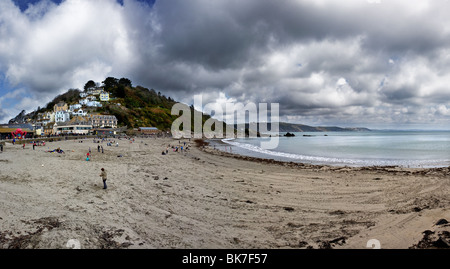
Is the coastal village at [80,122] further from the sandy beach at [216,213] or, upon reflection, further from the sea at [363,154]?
the sandy beach at [216,213]

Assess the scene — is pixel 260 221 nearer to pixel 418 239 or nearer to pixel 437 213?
pixel 418 239

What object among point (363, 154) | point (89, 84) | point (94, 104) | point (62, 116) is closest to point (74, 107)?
point (94, 104)

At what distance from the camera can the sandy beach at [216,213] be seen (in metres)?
6.57

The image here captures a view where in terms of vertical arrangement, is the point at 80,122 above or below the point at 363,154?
above

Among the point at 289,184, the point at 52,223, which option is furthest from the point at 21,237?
the point at 289,184

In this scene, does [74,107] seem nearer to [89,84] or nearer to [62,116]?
[62,116]

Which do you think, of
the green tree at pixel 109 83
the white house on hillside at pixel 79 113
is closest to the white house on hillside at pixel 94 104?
the white house on hillside at pixel 79 113

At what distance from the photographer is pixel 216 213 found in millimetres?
9273

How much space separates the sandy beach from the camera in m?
6.57

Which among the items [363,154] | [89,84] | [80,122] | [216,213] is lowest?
[363,154]

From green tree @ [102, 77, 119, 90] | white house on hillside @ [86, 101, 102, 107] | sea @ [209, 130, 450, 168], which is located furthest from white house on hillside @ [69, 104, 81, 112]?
sea @ [209, 130, 450, 168]

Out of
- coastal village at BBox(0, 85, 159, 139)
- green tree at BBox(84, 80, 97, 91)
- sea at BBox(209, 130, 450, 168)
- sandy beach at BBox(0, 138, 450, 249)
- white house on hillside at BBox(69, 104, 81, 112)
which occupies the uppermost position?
green tree at BBox(84, 80, 97, 91)

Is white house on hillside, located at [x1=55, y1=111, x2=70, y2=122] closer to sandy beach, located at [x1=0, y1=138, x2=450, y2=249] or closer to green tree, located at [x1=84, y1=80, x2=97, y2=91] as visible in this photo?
green tree, located at [x1=84, y1=80, x2=97, y2=91]
